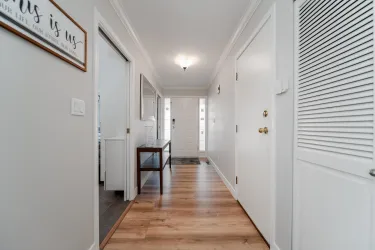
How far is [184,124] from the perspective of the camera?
5.77m

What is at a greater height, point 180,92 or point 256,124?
point 180,92

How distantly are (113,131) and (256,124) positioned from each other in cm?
209

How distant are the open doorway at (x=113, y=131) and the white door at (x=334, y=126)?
1.84 meters

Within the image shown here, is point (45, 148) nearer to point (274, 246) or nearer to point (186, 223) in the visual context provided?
point (186, 223)

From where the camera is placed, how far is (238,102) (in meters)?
2.33

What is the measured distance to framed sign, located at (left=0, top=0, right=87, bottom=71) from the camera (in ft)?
2.34

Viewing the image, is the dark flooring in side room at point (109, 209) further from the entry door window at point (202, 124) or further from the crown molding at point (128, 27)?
the entry door window at point (202, 124)

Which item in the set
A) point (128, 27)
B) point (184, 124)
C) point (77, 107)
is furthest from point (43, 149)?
point (184, 124)

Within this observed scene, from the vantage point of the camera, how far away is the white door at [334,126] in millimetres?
712

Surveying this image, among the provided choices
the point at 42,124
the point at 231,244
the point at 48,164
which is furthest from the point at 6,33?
the point at 231,244

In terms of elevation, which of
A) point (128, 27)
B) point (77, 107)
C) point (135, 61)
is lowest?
point (77, 107)

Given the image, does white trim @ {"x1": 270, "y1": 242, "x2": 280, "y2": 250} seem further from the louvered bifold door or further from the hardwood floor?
the louvered bifold door

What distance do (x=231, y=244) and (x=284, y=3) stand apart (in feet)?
6.58

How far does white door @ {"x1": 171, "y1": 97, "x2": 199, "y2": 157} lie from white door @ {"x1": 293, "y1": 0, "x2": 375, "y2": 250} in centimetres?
466
